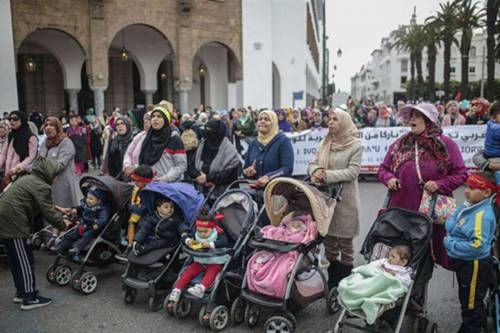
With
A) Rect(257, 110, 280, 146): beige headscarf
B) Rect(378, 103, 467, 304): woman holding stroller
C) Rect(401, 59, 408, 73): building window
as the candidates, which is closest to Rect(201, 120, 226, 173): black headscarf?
Rect(257, 110, 280, 146): beige headscarf

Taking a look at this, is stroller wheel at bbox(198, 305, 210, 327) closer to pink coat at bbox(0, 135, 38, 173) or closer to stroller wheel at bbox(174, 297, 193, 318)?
stroller wheel at bbox(174, 297, 193, 318)

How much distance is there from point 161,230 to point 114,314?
3.28ft

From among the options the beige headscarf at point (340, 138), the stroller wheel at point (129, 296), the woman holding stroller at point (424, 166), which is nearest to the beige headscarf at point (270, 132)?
the beige headscarf at point (340, 138)

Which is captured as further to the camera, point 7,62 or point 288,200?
point 7,62

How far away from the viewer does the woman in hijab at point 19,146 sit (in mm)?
6711

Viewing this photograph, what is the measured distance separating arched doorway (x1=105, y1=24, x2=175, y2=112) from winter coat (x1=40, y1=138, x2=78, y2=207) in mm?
15610

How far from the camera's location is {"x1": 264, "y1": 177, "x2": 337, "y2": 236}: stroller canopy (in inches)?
176

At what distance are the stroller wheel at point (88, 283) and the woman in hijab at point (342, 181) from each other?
2790 mm

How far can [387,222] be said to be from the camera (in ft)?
13.7

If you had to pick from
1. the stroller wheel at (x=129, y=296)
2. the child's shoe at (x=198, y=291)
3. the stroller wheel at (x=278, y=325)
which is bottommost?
the stroller wheel at (x=129, y=296)

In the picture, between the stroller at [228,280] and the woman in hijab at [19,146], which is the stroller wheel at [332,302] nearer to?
the stroller at [228,280]

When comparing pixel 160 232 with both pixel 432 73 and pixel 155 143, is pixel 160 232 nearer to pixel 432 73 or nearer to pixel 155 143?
pixel 155 143

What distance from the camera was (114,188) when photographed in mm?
5719

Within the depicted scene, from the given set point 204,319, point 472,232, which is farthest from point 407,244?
point 204,319
